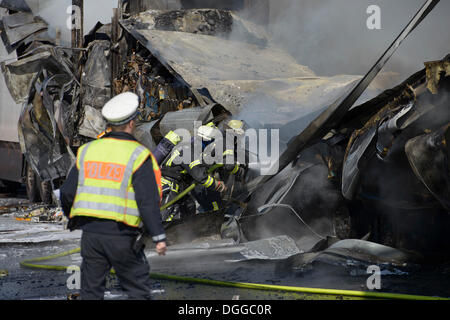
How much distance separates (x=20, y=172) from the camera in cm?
1191

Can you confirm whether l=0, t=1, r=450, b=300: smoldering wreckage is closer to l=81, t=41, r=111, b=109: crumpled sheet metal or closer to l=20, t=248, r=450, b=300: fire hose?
l=81, t=41, r=111, b=109: crumpled sheet metal

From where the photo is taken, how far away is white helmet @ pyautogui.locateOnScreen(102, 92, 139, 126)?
274 centimetres

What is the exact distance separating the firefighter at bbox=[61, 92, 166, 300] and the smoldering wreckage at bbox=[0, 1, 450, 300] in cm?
191

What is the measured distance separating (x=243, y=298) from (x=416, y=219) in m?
2.00

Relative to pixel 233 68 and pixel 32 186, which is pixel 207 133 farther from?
pixel 32 186

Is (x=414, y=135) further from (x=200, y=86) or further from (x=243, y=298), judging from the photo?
(x=200, y=86)

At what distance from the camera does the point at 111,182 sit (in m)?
2.64

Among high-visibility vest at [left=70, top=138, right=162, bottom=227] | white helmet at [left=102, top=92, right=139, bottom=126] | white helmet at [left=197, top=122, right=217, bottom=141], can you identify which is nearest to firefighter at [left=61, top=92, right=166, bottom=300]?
high-visibility vest at [left=70, top=138, right=162, bottom=227]

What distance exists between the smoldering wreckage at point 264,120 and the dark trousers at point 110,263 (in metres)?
1.88

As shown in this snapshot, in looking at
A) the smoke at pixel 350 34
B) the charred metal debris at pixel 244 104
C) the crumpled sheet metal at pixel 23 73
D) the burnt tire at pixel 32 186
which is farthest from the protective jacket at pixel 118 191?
the burnt tire at pixel 32 186

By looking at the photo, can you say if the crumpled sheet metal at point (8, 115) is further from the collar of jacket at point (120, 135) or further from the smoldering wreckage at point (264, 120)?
the collar of jacket at point (120, 135)

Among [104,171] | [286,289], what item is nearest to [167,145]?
[286,289]

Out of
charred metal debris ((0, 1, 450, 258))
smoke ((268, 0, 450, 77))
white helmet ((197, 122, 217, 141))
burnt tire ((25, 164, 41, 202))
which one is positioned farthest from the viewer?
burnt tire ((25, 164, 41, 202))
